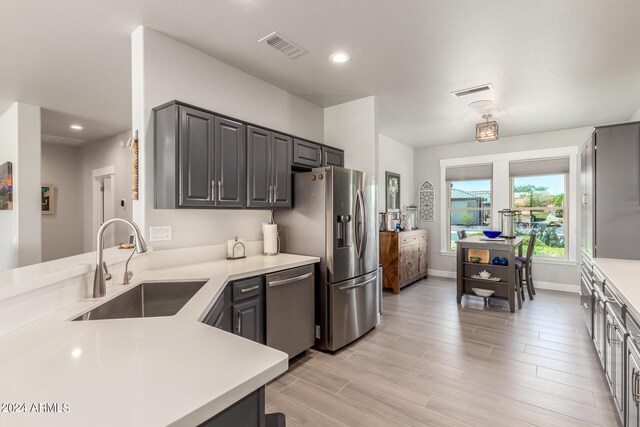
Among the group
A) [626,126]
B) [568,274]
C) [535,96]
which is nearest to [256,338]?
[626,126]

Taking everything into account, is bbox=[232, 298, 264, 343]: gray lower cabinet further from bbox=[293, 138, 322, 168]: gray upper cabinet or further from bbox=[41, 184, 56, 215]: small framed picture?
bbox=[41, 184, 56, 215]: small framed picture

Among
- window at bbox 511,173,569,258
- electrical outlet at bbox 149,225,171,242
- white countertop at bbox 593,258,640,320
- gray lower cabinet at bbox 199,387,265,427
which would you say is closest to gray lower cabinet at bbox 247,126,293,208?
electrical outlet at bbox 149,225,171,242

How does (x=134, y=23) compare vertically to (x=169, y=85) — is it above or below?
above

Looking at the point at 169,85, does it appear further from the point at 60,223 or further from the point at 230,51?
the point at 60,223

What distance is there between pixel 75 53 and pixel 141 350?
3003 millimetres

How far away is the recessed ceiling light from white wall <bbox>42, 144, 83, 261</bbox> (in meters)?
5.65

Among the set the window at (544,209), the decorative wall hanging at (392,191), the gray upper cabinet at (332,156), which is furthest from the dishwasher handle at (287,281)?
the window at (544,209)

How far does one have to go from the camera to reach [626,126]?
2.63m

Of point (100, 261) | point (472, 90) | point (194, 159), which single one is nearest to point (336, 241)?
point (194, 159)

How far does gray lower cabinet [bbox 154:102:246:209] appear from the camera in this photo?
7.39 ft

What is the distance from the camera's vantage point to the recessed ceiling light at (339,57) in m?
2.77

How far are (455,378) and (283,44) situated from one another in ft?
9.95

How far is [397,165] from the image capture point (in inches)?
239

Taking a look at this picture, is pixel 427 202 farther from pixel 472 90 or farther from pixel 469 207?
pixel 472 90
